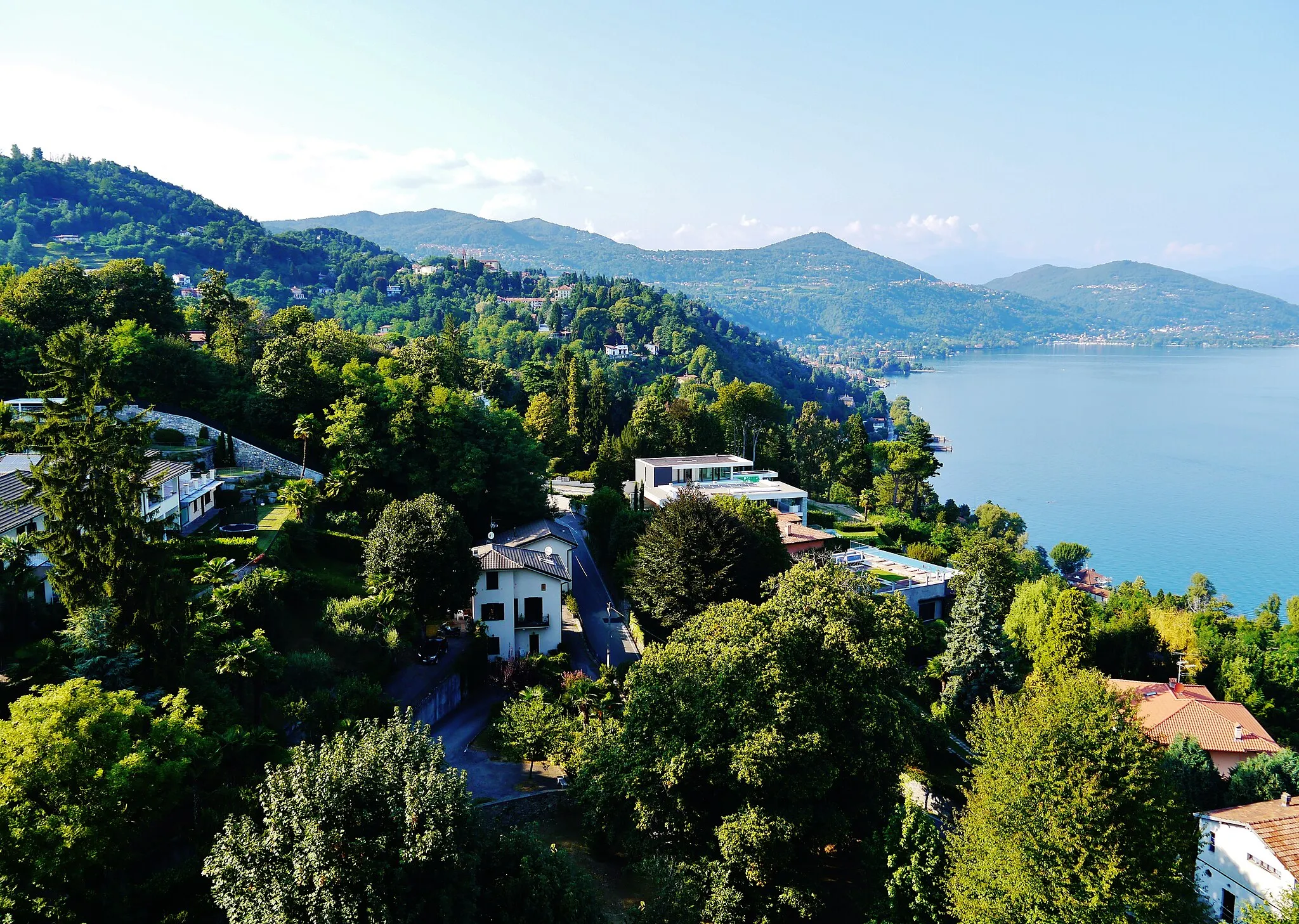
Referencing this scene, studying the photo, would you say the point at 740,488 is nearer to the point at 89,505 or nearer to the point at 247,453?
the point at 247,453

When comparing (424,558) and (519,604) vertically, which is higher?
(424,558)

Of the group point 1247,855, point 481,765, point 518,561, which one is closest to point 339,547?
point 518,561

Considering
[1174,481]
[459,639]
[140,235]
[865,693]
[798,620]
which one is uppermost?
[140,235]

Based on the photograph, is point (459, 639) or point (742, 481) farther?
point (742, 481)

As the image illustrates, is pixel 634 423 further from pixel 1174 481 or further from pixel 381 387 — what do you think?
pixel 1174 481

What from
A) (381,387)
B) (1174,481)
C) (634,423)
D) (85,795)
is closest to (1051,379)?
(1174,481)

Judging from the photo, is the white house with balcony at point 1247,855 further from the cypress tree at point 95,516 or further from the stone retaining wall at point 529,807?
the cypress tree at point 95,516

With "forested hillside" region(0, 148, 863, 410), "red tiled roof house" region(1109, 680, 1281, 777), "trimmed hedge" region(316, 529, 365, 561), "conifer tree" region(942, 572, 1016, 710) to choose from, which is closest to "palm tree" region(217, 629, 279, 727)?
"trimmed hedge" region(316, 529, 365, 561)
